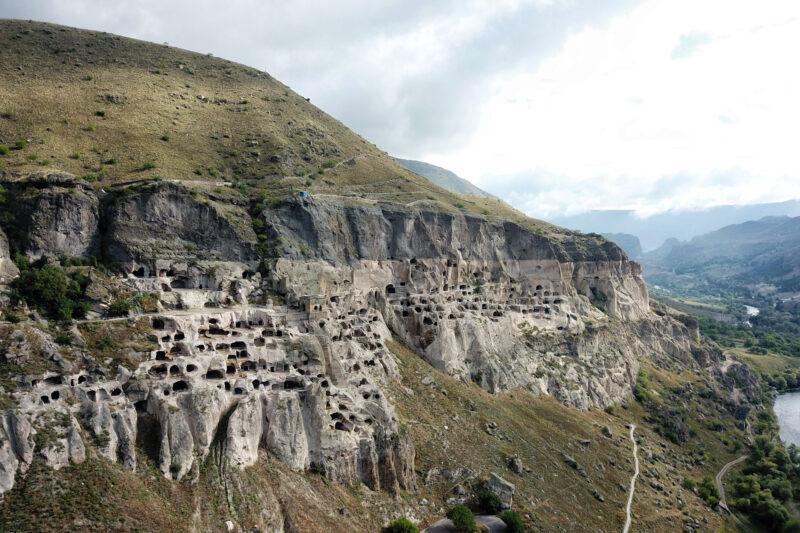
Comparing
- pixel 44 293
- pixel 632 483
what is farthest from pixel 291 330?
pixel 632 483

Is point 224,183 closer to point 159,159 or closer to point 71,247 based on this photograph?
point 159,159

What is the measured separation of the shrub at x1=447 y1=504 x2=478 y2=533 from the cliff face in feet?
16.9

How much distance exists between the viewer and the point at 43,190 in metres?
52.8

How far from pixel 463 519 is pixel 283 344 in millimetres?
24769

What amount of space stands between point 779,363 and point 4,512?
6768 inches

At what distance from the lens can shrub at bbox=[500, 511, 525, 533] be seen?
145ft

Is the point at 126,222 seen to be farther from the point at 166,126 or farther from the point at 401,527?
the point at 401,527

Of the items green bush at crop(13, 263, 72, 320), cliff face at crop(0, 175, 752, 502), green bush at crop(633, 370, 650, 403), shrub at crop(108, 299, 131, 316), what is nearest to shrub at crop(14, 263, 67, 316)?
green bush at crop(13, 263, 72, 320)

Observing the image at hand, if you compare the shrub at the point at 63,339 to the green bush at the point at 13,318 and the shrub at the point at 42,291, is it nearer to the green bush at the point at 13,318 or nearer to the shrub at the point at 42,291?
the green bush at the point at 13,318

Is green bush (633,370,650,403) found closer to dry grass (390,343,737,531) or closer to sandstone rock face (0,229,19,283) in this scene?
dry grass (390,343,737,531)

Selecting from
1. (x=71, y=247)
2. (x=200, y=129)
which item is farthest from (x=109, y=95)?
(x=71, y=247)

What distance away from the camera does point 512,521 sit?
146 ft

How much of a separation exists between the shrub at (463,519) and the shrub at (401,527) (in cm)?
428

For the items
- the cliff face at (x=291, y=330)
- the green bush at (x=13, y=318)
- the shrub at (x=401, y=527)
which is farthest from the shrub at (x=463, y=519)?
the green bush at (x=13, y=318)
